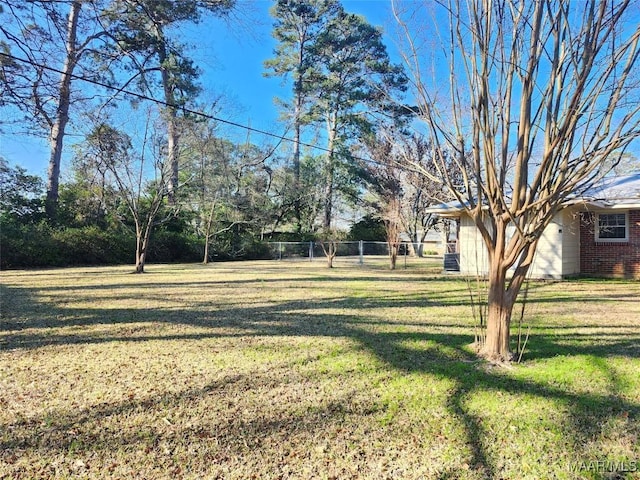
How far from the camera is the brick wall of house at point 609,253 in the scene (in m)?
11.1

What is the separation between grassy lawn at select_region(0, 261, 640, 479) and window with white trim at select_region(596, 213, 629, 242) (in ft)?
20.7

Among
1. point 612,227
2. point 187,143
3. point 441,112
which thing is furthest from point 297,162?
point 441,112

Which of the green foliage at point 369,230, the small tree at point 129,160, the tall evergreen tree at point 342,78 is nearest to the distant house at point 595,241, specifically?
the small tree at point 129,160

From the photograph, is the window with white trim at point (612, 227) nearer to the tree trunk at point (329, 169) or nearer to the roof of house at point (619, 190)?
the roof of house at point (619, 190)

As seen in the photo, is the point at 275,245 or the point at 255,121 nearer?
the point at 255,121

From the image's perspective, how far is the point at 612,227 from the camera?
1138 centimetres

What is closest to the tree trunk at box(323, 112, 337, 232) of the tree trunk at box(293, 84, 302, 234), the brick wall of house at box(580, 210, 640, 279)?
the tree trunk at box(293, 84, 302, 234)

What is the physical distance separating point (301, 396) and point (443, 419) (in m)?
0.99

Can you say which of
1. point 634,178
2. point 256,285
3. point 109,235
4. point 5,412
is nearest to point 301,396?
point 5,412

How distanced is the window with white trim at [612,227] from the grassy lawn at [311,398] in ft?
20.7

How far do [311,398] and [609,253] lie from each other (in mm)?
11590

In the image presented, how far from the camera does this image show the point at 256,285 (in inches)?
405

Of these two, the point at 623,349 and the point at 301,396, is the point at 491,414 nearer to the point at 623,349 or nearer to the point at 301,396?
the point at 301,396

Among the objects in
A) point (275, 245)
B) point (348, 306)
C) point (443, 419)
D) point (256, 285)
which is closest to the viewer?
point (443, 419)
